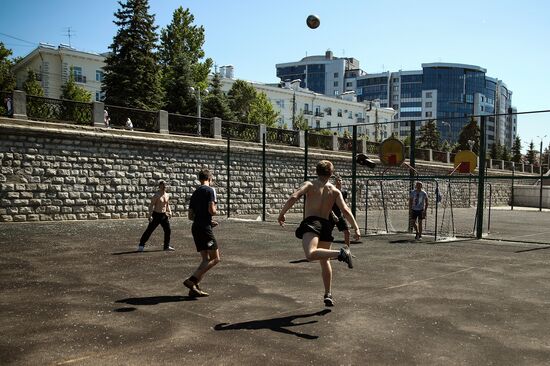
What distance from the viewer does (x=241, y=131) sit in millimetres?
26266

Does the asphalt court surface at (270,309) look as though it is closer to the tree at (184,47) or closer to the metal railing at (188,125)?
the metal railing at (188,125)

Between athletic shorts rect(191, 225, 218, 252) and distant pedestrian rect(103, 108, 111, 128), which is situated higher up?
distant pedestrian rect(103, 108, 111, 128)

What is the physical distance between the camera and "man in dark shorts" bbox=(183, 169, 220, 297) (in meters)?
7.10

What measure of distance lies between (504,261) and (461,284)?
128 inches

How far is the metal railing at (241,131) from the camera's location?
26094mm

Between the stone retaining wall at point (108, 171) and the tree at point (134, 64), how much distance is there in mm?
21053

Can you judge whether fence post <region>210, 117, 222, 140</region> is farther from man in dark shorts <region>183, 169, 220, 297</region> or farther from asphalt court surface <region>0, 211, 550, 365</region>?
man in dark shorts <region>183, 169, 220, 297</region>

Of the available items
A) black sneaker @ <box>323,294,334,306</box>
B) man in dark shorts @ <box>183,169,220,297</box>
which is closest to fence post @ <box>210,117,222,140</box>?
man in dark shorts @ <box>183,169,220,297</box>

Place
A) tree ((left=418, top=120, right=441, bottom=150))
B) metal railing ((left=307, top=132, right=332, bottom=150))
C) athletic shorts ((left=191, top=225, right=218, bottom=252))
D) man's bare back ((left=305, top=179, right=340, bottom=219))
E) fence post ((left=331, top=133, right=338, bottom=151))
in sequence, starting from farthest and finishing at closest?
tree ((left=418, top=120, right=441, bottom=150))
fence post ((left=331, top=133, right=338, bottom=151))
metal railing ((left=307, top=132, right=332, bottom=150))
athletic shorts ((left=191, top=225, right=218, bottom=252))
man's bare back ((left=305, top=179, right=340, bottom=219))

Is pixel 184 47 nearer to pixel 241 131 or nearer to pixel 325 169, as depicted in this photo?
pixel 241 131

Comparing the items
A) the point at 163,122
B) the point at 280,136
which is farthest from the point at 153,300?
the point at 280,136

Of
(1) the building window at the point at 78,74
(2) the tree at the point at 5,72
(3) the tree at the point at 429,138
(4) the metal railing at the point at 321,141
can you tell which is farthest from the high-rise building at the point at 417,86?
(4) the metal railing at the point at 321,141

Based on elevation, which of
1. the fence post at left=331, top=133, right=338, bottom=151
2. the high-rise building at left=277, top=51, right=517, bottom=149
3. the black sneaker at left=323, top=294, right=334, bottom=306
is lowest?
the black sneaker at left=323, top=294, right=334, bottom=306

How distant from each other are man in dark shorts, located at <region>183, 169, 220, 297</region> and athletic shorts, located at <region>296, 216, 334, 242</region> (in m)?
1.59
